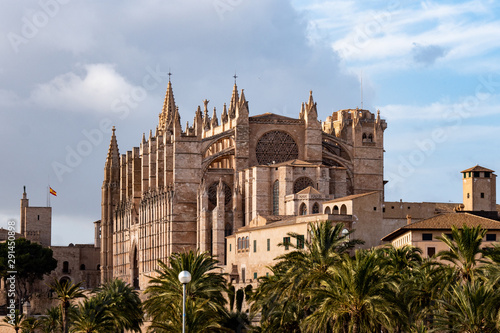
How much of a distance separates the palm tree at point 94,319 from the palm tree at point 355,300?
14468 millimetres

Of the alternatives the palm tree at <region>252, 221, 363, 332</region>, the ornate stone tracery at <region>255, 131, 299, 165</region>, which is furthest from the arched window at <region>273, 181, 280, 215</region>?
the palm tree at <region>252, 221, 363, 332</region>

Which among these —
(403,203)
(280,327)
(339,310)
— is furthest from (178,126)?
Answer: (339,310)

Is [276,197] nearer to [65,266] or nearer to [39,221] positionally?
[65,266]

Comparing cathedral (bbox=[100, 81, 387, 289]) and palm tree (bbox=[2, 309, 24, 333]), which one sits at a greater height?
cathedral (bbox=[100, 81, 387, 289])

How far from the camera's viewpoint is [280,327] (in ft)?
170

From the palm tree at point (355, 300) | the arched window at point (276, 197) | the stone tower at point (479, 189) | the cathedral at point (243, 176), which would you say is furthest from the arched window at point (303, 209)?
the palm tree at point (355, 300)

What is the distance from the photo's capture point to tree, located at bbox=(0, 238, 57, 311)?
338ft

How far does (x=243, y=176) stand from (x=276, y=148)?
498 cm

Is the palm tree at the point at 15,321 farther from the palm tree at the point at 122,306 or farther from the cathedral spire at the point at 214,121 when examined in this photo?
the cathedral spire at the point at 214,121

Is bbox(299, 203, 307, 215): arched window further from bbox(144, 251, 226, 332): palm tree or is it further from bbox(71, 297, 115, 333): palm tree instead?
bbox(144, 251, 226, 332): palm tree

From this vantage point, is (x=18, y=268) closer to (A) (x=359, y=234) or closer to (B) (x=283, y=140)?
(B) (x=283, y=140)

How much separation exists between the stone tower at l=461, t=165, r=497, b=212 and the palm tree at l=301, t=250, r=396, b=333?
36.9m

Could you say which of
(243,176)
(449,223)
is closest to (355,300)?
(449,223)

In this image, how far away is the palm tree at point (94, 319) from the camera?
57.0 meters
